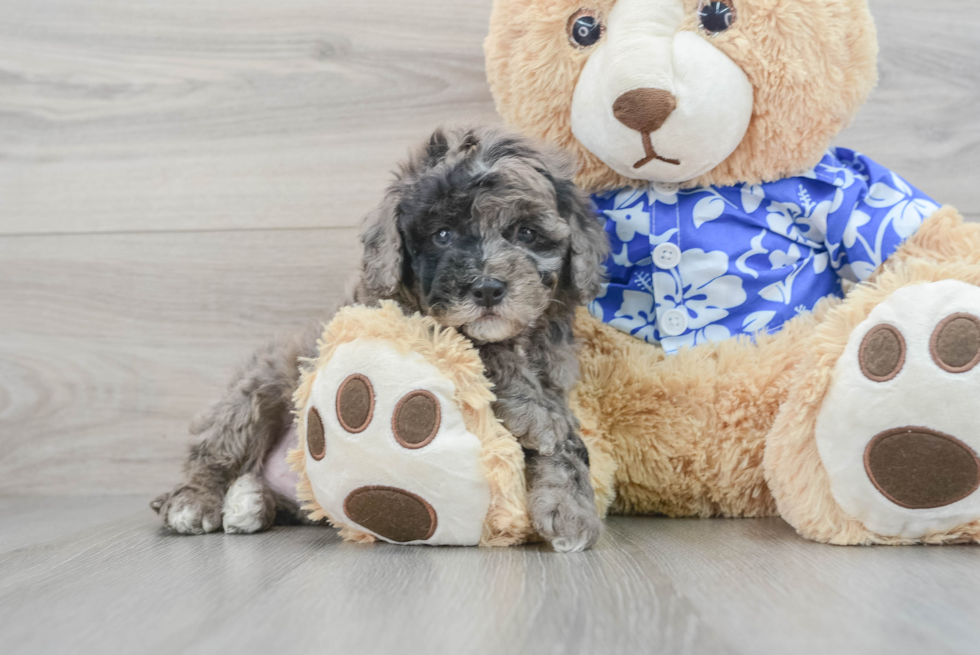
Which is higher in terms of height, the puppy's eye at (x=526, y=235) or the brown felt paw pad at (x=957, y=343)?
the puppy's eye at (x=526, y=235)

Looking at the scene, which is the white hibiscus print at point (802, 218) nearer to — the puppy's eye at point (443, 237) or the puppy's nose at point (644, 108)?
the puppy's nose at point (644, 108)

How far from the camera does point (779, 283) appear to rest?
54.0 inches

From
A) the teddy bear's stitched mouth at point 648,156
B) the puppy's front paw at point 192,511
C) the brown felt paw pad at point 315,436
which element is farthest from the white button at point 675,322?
the puppy's front paw at point 192,511

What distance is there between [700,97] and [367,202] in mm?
886

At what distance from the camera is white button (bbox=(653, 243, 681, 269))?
1365 mm

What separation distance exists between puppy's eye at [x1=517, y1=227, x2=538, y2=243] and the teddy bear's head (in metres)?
0.25

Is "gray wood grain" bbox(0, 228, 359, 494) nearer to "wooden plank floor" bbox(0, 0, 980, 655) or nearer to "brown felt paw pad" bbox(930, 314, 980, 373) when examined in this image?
"wooden plank floor" bbox(0, 0, 980, 655)

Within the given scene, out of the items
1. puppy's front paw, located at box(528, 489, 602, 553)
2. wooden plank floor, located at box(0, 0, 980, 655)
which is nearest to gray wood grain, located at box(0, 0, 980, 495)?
wooden plank floor, located at box(0, 0, 980, 655)

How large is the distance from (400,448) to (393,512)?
→ 111 millimetres

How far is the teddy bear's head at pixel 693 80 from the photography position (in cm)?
124

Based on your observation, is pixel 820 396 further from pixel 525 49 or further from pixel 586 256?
A: pixel 525 49

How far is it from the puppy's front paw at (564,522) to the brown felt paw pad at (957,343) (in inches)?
20.3

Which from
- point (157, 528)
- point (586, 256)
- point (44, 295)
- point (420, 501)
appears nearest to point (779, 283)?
point (586, 256)

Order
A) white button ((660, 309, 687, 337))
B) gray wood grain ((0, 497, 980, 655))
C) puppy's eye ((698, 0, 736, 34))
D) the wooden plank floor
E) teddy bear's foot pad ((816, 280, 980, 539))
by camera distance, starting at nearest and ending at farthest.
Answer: gray wood grain ((0, 497, 980, 655)), teddy bear's foot pad ((816, 280, 980, 539)), puppy's eye ((698, 0, 736, 34)), white button ((660, 309, 687, 337)), the wooden plank floor
